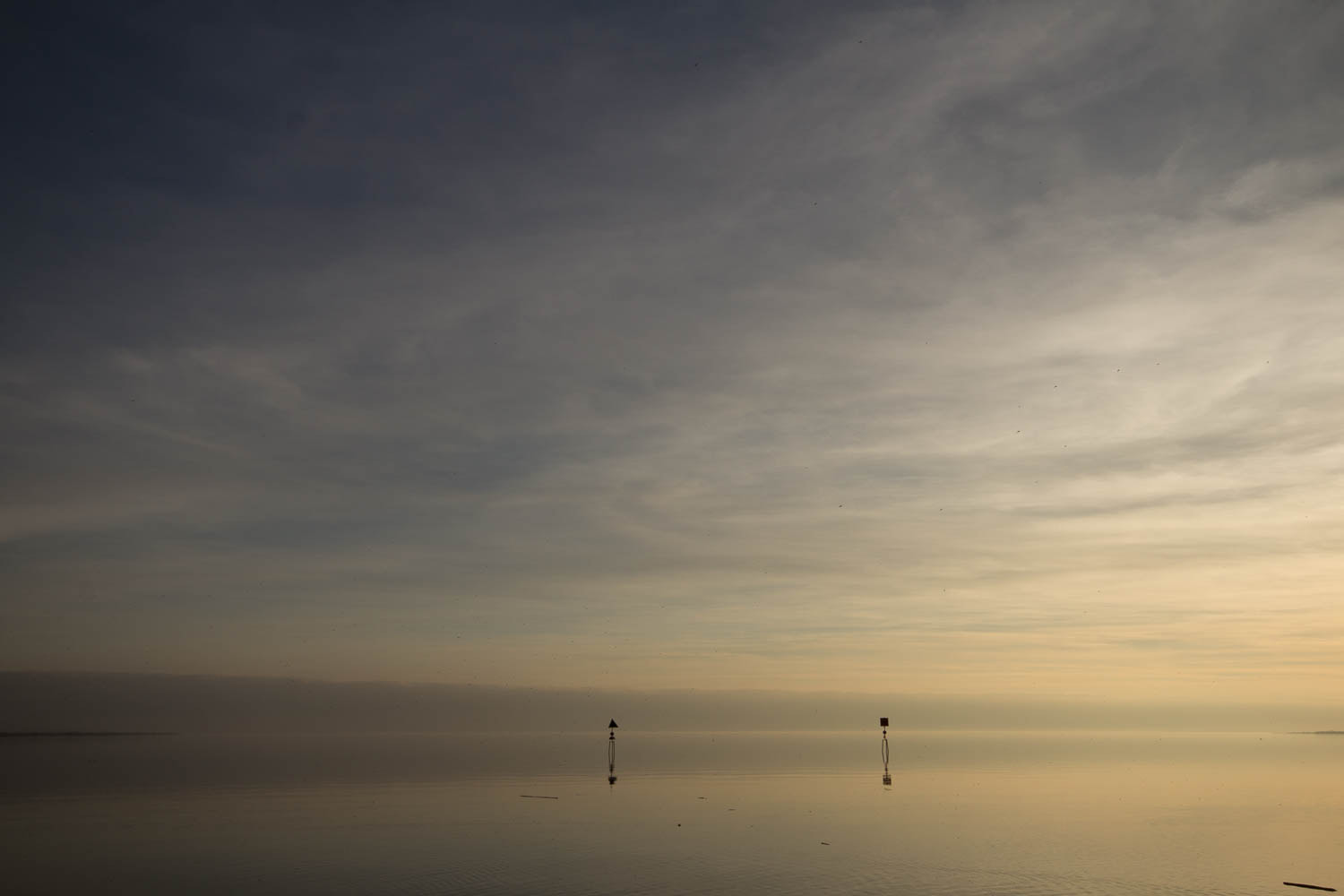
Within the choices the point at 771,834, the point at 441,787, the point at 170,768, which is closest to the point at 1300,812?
the point at 771,834

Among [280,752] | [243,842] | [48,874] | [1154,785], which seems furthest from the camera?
[280,752]

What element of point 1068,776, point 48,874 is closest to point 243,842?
point 48,874

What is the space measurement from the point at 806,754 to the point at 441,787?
296ft

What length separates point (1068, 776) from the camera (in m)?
106

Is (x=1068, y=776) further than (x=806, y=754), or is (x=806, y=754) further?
(x=806, y=754)

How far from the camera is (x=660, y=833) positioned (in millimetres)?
50469

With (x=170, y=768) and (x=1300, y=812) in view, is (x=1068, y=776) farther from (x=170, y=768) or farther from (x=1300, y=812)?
(x=170, y=768)

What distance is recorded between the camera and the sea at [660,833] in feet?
120

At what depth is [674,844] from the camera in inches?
1823

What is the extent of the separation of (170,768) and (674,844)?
8882cm

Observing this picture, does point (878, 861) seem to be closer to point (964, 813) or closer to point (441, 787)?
point (964, 813)

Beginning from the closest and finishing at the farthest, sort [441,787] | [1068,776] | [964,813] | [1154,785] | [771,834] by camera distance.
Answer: [771,834], [964,813], [441,787], [1154,785], [1068,776]

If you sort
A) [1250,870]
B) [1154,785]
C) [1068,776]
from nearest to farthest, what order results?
1. [1250,870]
2. [1154,785]
3. [1068,776]

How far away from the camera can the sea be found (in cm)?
3650
